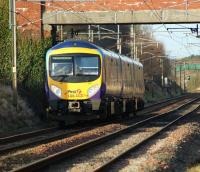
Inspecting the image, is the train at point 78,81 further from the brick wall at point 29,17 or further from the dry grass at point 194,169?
the brick wall at point 29,17

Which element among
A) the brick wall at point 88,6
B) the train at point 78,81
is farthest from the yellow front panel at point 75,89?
the brick wall at point 88,6

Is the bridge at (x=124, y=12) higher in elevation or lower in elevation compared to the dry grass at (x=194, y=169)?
higher

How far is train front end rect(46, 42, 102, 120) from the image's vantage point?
22.4 metres

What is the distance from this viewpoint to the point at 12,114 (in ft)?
82.3

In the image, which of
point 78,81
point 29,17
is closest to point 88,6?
point 29,17

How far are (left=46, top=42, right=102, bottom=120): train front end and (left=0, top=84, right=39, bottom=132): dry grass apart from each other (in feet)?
8.45

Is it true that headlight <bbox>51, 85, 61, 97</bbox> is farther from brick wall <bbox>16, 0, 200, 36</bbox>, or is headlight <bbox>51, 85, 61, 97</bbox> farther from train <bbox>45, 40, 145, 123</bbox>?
brick wall <bbox>16, 0, 200, 36</bbox>

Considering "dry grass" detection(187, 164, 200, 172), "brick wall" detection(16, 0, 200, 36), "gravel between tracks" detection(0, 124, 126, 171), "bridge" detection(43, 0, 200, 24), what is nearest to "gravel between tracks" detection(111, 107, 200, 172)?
"dry grass" detection(187, 164, 200, 172)

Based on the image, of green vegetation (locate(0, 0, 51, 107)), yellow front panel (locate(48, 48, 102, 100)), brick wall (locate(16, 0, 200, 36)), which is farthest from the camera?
brick wall (locate(16, 0, 200, 36))

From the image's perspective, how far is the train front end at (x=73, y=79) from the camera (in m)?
22.4

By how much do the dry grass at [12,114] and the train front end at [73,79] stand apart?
8.45 feet

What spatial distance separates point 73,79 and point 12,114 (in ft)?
12.5

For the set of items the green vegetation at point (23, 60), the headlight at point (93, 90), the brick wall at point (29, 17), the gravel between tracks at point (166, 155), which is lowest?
the gravel between tracks at point (166, 155)

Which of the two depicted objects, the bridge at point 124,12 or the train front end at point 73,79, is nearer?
the train front end at point 73,79
